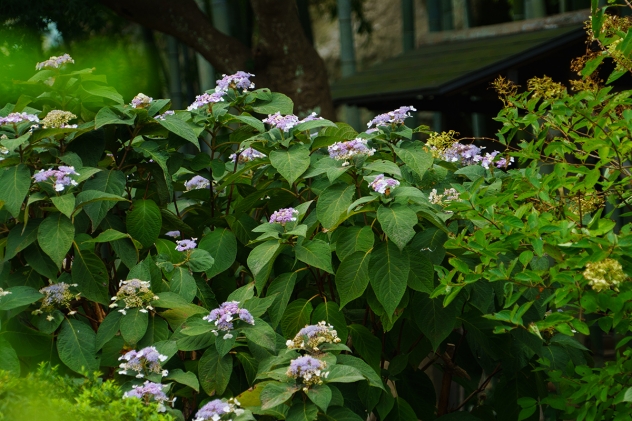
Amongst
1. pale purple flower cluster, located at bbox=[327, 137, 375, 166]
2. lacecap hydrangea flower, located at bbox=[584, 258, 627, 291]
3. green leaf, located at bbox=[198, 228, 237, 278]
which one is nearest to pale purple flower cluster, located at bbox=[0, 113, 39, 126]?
green leaf, located at bbox=[198, 228, 237, 278]

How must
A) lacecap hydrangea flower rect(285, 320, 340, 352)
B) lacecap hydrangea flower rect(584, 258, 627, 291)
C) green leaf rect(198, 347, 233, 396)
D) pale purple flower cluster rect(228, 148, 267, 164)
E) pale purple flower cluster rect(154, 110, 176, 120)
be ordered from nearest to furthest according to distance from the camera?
lacecap hydrangea flower rect(584, 258, 627, 291), lacecap hydrangea flower rect(285, 320, 340, 352), green leaf rect(198, 347, 233, 396), pale purple flower cluster rect(154, 110, 176, 120), pale purple flower cluster rect(228, 148, 267, 164)

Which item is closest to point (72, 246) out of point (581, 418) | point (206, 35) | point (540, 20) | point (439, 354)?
point (439, 354)

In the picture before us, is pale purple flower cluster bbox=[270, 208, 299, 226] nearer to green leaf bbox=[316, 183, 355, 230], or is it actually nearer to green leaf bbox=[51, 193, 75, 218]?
green leaf bbox=[316, 183, 355, 230]

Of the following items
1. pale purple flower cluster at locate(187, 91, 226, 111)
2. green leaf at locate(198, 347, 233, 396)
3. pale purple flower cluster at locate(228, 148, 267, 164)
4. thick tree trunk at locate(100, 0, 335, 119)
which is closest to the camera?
green leaf at locate(198, 347, 233, 396)

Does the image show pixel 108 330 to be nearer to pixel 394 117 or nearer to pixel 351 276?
pixel 351 276

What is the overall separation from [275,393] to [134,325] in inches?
17.1

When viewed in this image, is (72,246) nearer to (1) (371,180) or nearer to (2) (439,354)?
(1) (371,180)

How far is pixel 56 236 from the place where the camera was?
203 cm

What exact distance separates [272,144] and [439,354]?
0.70 meters

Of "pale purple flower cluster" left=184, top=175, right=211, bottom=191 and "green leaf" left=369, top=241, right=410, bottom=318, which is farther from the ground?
"pale purple flower cluster" left=184, top=175, right=211, bottom=191

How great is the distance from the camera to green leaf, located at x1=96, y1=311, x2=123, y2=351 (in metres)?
1.99

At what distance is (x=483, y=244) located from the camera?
184 centimetres

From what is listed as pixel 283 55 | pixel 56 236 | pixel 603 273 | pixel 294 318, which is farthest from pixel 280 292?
pixel 283 55

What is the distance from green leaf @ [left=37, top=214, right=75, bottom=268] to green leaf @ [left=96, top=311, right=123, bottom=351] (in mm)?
167
